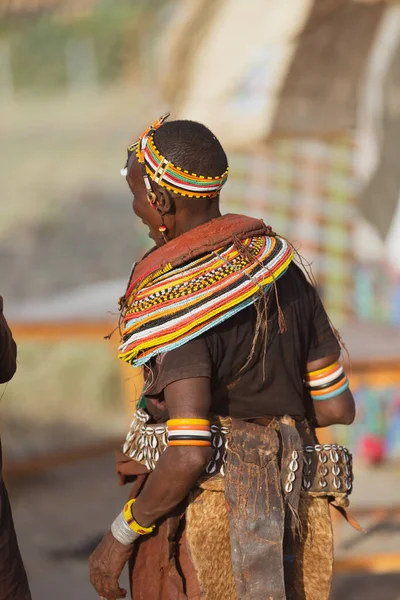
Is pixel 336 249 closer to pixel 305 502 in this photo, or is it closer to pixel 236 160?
pixel 236 160

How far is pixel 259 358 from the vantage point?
259 cm

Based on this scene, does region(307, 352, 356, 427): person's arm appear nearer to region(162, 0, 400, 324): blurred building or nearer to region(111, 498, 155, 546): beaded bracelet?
region(111, 498, 155, 546): beaded bracelet

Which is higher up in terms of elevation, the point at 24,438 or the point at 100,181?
the point at 24,438

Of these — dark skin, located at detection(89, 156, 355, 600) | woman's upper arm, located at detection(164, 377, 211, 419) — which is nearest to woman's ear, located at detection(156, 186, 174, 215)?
dark skin, located at detection(89, 156, 355, 600)

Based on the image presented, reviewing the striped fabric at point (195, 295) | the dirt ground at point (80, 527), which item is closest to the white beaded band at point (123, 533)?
the striped fabric at point (195, 295)

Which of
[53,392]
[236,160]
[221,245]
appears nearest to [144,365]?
[221,245]

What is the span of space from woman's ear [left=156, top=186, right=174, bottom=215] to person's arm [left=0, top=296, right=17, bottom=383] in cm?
47

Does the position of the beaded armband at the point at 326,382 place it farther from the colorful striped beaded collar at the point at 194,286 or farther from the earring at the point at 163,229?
the earring at the point at 163,229

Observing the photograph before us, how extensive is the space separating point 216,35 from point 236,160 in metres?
0.81

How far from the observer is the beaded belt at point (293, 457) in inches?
101

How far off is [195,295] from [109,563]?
76 cm

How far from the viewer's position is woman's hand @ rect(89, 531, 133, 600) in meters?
2.61

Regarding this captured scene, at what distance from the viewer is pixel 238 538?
2.56 m

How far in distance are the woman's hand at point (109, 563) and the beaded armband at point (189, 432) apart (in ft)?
1.27
